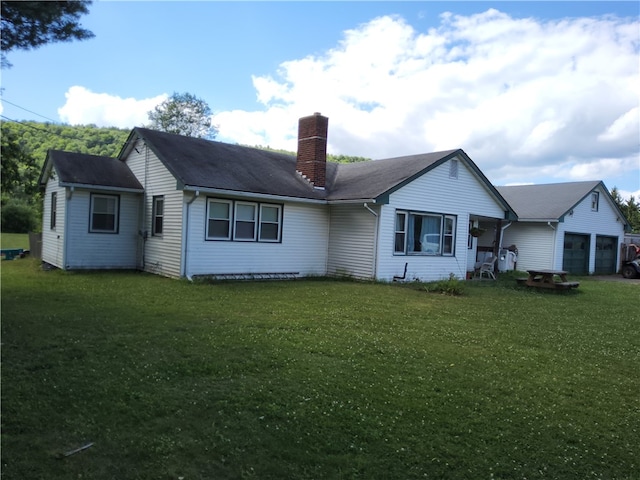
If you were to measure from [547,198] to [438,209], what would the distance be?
12.1 m

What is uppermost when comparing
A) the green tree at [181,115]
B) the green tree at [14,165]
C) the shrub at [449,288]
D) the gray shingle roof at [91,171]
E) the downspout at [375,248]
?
the green tree at [181,115]

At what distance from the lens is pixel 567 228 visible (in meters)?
24.2

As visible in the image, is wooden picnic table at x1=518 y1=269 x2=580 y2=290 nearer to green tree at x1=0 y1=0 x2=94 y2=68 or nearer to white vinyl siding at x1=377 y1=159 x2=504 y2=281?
white vinyl siding at x1=377 y1=159 x2=504 y2=281

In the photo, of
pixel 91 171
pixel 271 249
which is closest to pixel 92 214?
pixel 91 171

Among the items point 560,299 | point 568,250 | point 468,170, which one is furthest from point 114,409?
point 568,250

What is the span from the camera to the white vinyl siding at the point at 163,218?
13820 millimetres

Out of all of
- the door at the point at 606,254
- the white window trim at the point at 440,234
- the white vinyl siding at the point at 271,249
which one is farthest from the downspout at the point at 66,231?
the door at the point at 606,254

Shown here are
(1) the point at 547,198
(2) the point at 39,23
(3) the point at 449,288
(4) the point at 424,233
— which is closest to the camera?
(2) the point at 39,23

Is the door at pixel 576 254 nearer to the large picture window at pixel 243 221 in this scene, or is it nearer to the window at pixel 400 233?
the window at pixel 400 233

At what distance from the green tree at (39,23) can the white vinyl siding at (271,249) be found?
5.92 metres

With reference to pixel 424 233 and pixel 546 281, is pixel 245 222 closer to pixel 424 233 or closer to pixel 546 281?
pixel 424 233

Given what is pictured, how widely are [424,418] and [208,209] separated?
1055cm

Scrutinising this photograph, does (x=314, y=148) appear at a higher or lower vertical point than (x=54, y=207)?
higher

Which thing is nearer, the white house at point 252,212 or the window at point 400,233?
the white house at point 252,212
